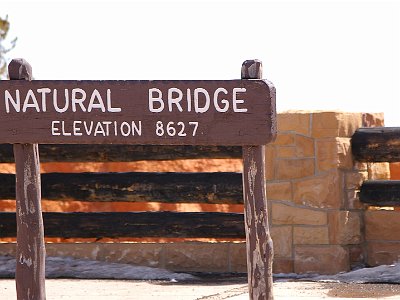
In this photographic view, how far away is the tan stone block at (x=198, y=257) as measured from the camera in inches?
371

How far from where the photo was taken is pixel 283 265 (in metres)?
9.29

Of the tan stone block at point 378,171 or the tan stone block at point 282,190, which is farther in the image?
the tan stone block at point 378,171

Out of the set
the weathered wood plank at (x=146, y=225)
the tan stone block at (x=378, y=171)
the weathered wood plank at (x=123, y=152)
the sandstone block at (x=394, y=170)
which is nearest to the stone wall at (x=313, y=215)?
the weathered wood plank at (x=146, y=225)

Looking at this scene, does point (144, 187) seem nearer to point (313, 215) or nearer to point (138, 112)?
point (313, 215)

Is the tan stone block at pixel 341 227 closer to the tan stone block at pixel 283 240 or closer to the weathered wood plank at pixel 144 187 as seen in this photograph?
the tan stone block at pixel 283 240

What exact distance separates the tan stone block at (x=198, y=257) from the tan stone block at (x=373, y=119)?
1984 mm

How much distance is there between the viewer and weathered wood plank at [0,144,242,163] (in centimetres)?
952

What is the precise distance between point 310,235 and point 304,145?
91cm

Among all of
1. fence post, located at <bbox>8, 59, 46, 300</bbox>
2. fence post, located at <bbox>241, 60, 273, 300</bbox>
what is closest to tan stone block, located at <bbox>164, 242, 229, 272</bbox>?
fence post, located at <bbox>8, 59, 46, 300</bbox>

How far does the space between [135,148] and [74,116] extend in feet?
11.8

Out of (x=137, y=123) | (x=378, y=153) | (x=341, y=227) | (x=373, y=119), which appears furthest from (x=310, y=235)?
(x=137, y=123)

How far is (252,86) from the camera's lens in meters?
6.00

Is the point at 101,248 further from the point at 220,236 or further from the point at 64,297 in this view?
the point at 64,297

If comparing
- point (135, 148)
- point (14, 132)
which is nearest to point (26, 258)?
point (14, 132)
